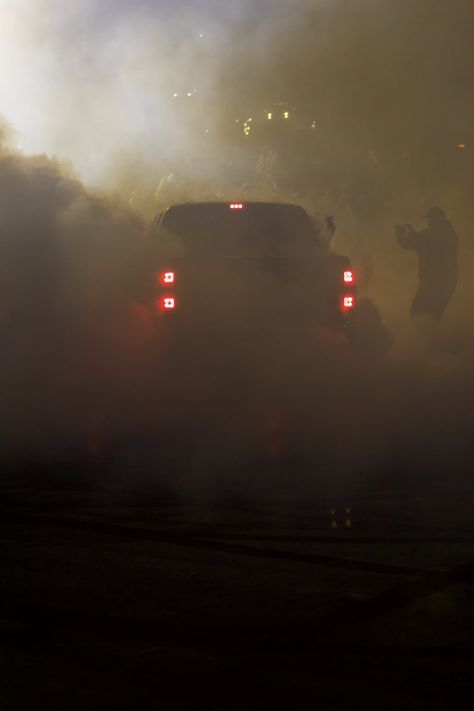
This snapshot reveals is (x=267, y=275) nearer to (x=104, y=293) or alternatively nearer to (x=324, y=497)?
(x=104, y=293)

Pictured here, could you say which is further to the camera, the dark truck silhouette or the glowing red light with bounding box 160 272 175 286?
the glowing red light with bounding box 160 272 175 286

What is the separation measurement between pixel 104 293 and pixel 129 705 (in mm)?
7475

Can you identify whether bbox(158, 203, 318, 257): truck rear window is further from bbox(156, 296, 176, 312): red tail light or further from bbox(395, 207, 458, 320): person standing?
bbox(395, 207, 458, 320): person standing

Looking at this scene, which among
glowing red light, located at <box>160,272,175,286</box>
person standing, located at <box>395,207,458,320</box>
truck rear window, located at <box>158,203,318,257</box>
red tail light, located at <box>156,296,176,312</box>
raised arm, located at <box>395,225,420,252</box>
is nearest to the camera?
red tail light, located at <box>156,296,176,312</box>

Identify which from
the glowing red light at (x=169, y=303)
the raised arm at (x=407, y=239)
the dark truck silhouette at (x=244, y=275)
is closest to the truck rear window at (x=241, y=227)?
the dark truck silhouette at (x=244, y=275)

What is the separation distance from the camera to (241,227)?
520 inches

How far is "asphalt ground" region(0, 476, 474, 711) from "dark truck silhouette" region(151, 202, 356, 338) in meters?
4.12

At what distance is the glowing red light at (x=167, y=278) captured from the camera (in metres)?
11.7

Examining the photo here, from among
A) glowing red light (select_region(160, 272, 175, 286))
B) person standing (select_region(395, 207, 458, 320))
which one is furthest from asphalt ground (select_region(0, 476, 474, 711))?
person standing (select_region(395, 207, 458, 320))

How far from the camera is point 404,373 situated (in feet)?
44.7

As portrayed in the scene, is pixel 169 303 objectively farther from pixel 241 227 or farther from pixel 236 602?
pixel 236 602

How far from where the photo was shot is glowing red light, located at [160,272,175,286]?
11.7 m

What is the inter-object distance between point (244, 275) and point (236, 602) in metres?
6.93

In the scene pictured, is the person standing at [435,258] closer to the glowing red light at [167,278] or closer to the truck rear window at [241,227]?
the truck rear window at [241,227]
